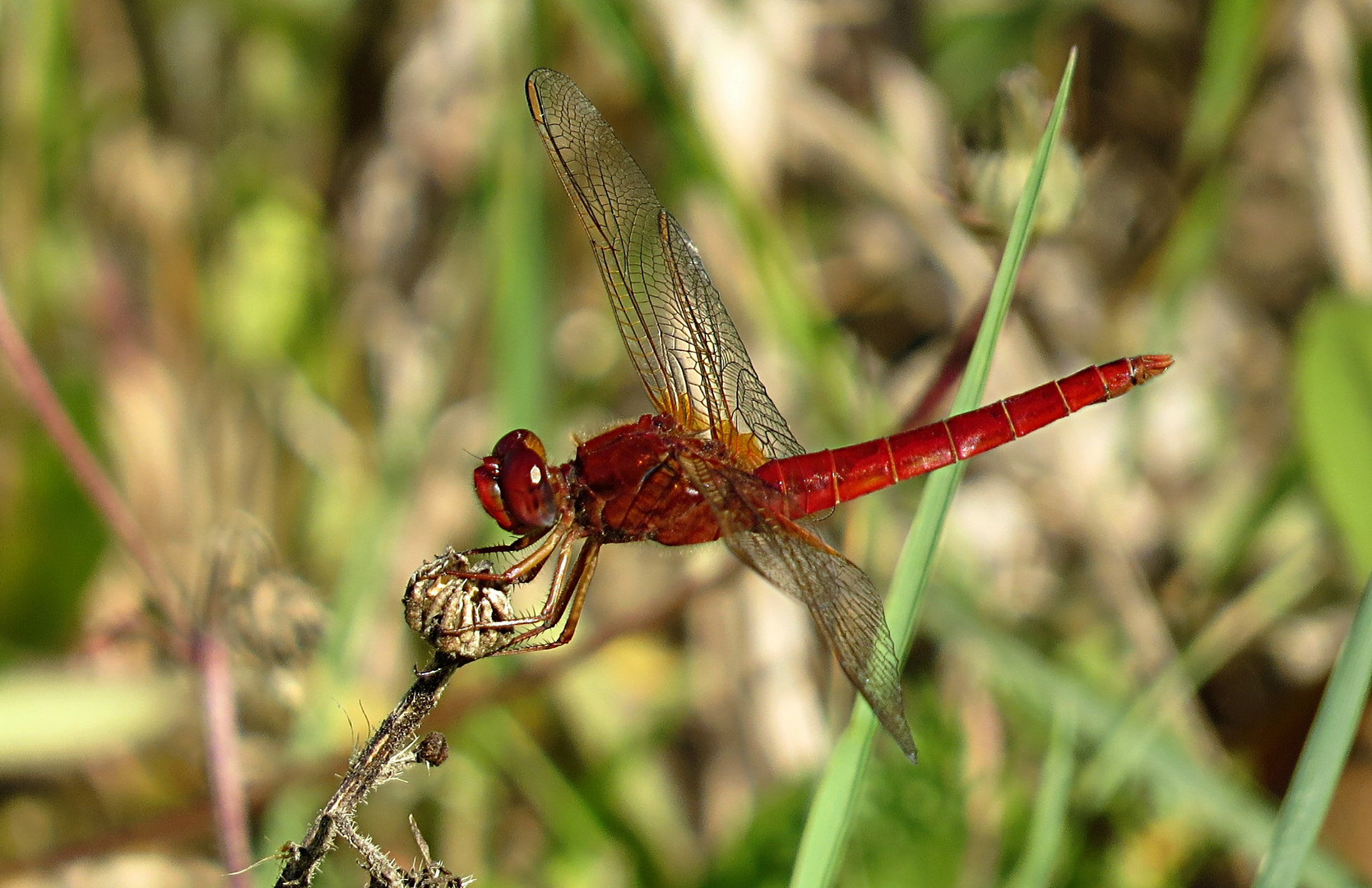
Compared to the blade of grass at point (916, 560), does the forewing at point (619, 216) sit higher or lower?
higher

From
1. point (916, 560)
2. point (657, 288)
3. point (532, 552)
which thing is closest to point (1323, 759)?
point (916, 560)

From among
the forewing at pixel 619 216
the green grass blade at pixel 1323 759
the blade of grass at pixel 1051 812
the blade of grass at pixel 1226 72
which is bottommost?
the green grass blade at pixel 1323 759

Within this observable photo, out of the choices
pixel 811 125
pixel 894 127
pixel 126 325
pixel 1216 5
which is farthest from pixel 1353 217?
pixel 126 325

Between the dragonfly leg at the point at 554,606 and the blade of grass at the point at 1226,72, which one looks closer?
the dragonfly leg at the point at 554,606

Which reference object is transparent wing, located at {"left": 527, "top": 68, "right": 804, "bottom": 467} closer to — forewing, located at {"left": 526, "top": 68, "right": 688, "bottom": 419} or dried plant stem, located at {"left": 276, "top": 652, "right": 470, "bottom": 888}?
forewing, located at {"left": 526, "top": 68, "right": 688, "bottom": 419}

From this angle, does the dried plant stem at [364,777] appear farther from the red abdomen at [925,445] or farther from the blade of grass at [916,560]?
the red abdomen at [925,445]

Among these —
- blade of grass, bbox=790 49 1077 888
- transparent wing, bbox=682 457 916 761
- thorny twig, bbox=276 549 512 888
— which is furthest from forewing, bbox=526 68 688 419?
thorny twig, bbox=276 549 512 888

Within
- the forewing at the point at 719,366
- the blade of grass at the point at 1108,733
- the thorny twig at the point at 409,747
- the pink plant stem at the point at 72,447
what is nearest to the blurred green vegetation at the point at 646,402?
the blade of grass at the point at 1108,733
